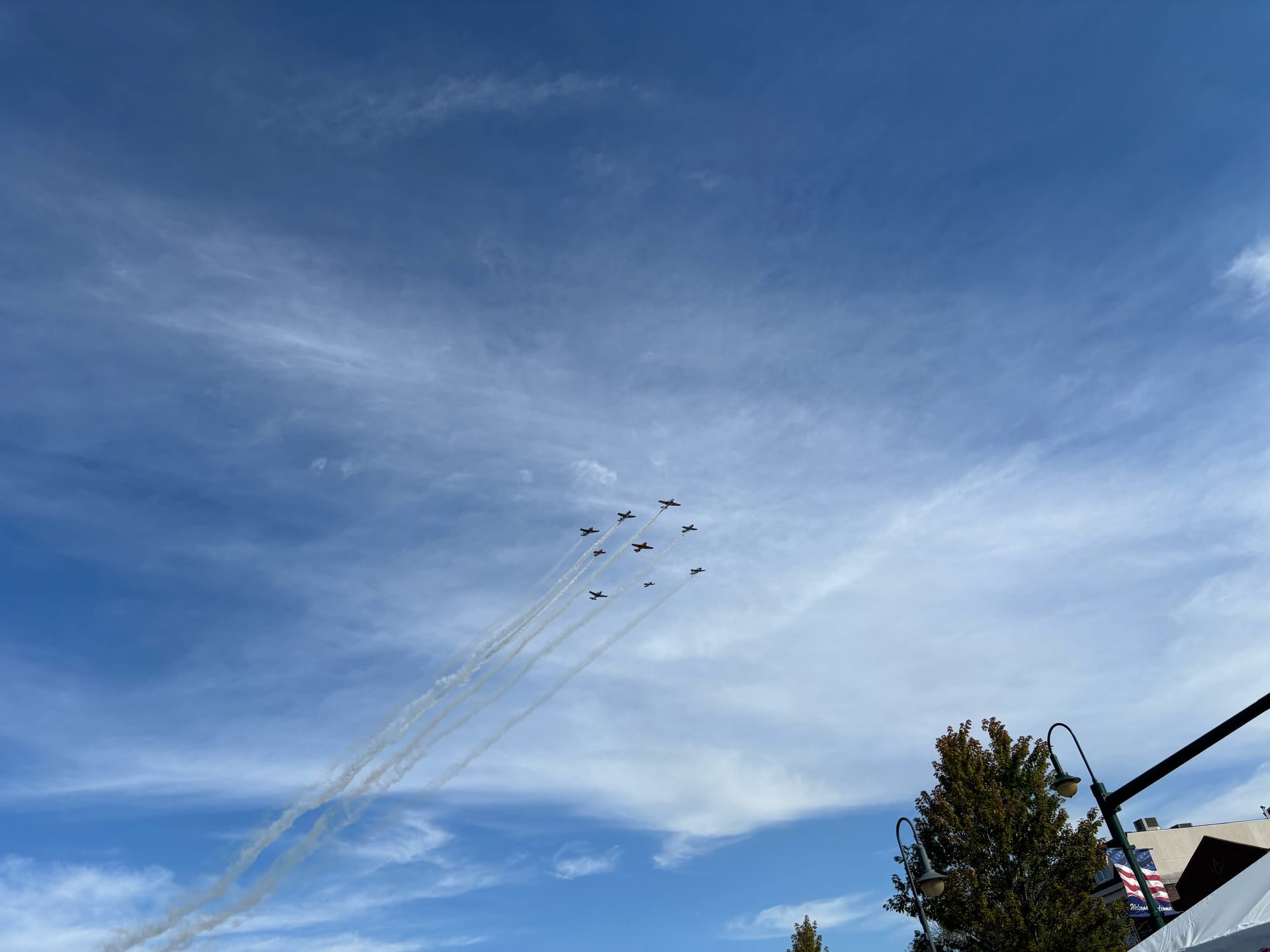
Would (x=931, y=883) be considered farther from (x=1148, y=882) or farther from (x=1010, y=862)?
(x=1148, y=882)

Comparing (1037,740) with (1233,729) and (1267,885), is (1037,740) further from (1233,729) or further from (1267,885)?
(1267,885)

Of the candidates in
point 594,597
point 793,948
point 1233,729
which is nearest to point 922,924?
point 1233,729

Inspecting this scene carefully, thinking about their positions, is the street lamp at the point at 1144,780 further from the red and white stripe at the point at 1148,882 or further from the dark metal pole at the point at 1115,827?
the red and white stripe at the point at 1148,882

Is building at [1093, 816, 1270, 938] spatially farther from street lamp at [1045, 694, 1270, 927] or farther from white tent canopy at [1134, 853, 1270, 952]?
white tent canopy at [1134, 853, 1270, 952]

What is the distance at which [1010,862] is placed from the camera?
28406 millimetres

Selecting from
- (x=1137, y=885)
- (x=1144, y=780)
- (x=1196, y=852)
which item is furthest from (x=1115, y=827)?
(x=1196, y=852)

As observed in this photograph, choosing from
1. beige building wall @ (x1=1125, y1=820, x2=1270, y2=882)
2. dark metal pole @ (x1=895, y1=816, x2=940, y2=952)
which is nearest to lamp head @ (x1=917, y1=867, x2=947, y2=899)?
dark metal pole @ (x1=895, y1=816, x2=940, y2=952)

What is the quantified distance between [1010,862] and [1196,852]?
44024 mm

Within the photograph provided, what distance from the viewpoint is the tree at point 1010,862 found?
26.8 metres

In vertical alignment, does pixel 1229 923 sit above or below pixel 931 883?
below

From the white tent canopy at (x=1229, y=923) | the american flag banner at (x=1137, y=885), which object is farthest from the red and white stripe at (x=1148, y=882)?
the white tent canopy at (x=1229, y=923)

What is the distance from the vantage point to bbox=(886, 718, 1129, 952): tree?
2683 centimetres

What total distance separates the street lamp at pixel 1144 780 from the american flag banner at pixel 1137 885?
1818cm

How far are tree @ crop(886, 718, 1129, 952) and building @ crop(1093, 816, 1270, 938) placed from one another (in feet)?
105
